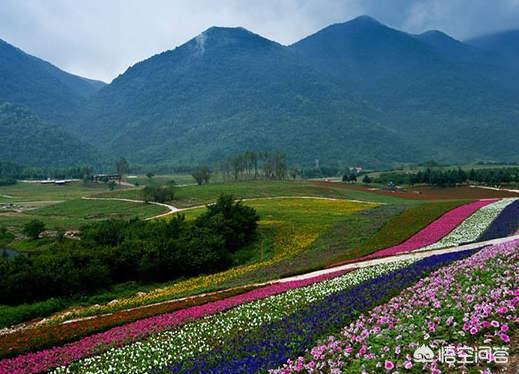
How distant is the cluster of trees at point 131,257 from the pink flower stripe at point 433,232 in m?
16.6

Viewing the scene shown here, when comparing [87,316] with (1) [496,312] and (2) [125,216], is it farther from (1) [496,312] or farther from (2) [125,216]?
(2) [125,216]

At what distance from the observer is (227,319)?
15852 millimetres

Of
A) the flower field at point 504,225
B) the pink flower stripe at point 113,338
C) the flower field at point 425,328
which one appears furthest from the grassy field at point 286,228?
the flower field at point 425,328

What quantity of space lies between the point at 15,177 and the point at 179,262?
182802 mm

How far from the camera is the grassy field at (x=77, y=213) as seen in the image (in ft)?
263

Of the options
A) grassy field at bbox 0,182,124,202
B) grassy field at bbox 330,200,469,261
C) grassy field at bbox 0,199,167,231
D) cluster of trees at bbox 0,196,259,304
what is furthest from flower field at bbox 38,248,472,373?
grassy field at bbox 0,182,124,202

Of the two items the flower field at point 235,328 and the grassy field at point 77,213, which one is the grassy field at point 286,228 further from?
the flower field at point 235,328

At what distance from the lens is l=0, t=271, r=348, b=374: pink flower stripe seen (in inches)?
566

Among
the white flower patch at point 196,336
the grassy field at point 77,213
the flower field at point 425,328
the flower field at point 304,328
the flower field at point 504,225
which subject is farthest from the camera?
the grassy field at point 77,213

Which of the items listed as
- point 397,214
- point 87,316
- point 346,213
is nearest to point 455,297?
point 87,316

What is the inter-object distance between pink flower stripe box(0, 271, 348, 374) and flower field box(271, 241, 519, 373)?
27.6 ft

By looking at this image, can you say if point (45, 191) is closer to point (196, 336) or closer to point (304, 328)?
point (196, 336)

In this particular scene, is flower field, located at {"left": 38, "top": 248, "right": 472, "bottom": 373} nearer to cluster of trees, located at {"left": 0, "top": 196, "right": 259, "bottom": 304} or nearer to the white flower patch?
the white flower patch

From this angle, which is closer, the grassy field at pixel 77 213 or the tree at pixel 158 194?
the grassy field at pixel 77 213
